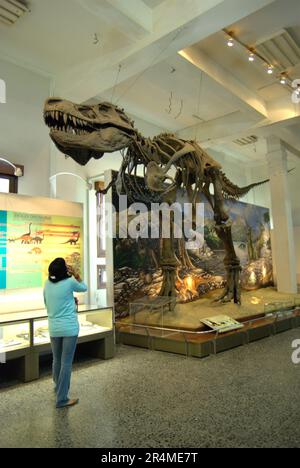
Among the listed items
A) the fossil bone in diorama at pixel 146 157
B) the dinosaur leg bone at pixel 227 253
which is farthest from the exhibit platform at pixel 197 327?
the fossil bone in diorama at pixel 146 157

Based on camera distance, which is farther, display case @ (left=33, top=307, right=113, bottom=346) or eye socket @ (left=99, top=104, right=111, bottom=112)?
display case @ (left=33, top=307, right=113, bottom=346)

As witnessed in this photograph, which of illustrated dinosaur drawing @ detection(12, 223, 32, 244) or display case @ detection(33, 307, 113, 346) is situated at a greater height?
illustrated dinosaur drawing @ detection(12, 223, 32, 244)

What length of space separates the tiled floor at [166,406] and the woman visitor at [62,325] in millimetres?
228

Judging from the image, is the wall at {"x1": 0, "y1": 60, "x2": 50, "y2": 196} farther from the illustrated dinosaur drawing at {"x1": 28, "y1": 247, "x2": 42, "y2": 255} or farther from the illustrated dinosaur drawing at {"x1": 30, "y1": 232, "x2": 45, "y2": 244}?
the illustrated dinosaur drawing at {"x1": 28, "y1": 247, "x2": 42, "y2": 255}

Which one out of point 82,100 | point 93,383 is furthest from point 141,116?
point 93,383

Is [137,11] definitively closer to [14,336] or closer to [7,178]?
[7,178]

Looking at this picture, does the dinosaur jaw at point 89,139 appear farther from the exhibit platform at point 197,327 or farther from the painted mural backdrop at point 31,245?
the exhibit platform at point 197,327

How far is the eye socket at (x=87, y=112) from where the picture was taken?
4.01m

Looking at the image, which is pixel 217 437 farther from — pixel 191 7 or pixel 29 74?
pixel 29 74

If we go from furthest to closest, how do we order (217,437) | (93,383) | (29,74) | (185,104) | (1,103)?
1. (185,104)
2. (29,74)
3. (1,103)
4. (93,383)
5. (217,437)

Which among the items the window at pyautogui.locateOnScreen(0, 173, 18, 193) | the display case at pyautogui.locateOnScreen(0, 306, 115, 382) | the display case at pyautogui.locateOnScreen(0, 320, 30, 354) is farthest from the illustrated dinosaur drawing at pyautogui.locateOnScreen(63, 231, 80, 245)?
the display case at pyautogui.locateOnScreen(0, 320, 30, 354)

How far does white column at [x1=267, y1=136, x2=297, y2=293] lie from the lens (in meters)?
10.3
